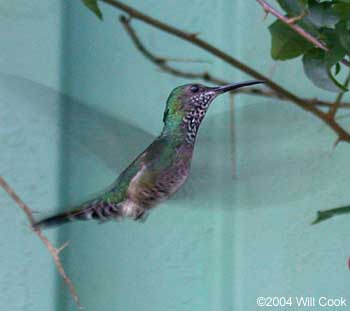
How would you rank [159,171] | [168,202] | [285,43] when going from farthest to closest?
[168,202], [285,43], [159,171]

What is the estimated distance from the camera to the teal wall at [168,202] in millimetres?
1094

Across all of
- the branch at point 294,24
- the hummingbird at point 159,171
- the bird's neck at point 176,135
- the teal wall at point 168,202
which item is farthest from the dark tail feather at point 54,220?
the teal wall at point 168,202

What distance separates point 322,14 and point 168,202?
1.32 ft

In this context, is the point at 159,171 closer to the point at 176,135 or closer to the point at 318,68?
the point at 176,135

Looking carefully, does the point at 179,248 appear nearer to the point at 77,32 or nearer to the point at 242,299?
the point at 242,299

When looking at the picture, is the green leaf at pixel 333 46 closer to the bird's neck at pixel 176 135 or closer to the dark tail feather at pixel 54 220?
the bird's neck at pixel 176 135

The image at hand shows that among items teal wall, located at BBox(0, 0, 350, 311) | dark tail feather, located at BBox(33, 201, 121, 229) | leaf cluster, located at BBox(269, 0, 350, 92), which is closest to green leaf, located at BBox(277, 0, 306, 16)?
leaf cluster, located at BBox(269, 0, 350, 92)

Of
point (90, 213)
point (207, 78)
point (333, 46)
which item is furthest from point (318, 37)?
point (90, 213)

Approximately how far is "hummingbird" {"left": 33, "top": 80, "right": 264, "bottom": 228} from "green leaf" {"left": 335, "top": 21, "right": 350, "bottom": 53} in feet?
0.32

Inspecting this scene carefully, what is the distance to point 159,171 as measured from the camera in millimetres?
662

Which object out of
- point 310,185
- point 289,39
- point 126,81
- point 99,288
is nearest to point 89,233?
point 99,288

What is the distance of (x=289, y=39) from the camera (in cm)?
76

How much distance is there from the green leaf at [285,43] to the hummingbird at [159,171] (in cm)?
10

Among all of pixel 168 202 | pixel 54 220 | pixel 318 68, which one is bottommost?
pixel 168 202
